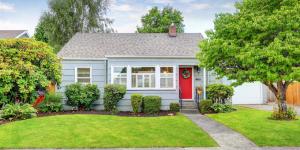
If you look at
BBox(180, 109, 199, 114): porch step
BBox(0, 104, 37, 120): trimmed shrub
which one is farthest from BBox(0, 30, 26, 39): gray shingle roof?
BBox(180, 109, 199, 114): porch step

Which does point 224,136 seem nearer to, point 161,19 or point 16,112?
point 16,112

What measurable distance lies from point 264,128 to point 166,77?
8120 millimetres

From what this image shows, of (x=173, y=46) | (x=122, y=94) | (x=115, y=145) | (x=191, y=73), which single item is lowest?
(x=115, y=145)

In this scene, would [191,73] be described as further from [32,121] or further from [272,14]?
[32,121]

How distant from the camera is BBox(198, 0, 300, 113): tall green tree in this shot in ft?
38.0

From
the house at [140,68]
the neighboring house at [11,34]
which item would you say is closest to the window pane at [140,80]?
the house at [140,68]

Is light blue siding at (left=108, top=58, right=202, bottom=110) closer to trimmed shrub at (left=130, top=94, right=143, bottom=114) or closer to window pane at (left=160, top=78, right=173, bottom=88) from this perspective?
window pane at (left=160, top=78, right=173, bottom=88)

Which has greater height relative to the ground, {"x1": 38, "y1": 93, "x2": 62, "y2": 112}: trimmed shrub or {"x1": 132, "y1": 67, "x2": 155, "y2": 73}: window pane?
{"x1": 132, "y1": 67, "x2": 155, "y2": 73}: window pane

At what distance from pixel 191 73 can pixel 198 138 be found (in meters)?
10.6

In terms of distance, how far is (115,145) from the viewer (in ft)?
30.8

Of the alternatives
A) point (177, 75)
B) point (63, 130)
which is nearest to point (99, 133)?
point (63, 130)

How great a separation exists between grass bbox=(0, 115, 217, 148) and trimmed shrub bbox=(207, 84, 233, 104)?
5240 millimetres

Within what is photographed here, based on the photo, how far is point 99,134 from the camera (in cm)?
1082

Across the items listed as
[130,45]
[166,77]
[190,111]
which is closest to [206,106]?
[190,111]
